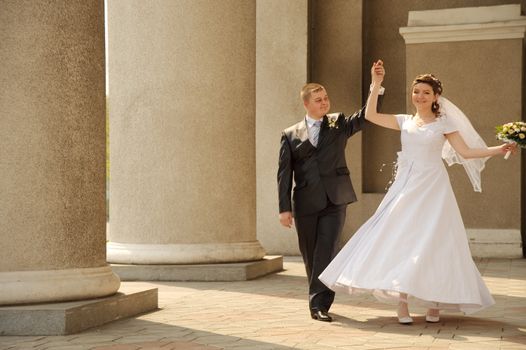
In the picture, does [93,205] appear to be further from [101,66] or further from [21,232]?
[101,66]

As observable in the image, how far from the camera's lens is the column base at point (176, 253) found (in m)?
13.5

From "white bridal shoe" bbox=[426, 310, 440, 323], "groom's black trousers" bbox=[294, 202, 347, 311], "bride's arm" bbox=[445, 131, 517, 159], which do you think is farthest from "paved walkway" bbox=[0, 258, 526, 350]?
"bride's arm" bbox=[445, 131, 517, 159]

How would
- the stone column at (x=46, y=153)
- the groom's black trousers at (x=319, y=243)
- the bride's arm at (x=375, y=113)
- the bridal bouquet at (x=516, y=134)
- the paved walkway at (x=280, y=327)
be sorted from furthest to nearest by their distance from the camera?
the groom's black trousers at (x=319, y=243) → the bride's arm at (x=375, y=113) → the stone column at (x=46, y=153) → the bridal bouquet at (x=516, y=134) → the paved walkway at (x=280, y=327)

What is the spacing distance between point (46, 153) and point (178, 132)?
5134mm

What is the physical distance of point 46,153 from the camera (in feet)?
27.8

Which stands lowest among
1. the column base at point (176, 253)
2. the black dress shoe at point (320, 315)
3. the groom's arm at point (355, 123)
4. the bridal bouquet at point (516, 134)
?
the black dress shoe at point (320, 315)

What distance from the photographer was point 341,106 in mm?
18578

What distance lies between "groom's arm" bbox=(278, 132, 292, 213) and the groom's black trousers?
0.23m

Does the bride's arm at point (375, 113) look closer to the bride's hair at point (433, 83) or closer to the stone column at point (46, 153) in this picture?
the bride's hair at point (433, 83)

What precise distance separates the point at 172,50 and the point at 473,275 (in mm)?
6585

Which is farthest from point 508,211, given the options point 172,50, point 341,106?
point 172,50

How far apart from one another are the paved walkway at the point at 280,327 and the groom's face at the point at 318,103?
2.09 m

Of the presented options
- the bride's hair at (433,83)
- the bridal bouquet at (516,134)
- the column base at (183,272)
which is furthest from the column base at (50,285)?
the column base at (183,272)

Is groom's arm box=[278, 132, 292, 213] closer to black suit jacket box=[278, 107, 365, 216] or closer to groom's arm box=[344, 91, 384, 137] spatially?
black suit jacket box=[278, 107, 365, 216]
